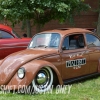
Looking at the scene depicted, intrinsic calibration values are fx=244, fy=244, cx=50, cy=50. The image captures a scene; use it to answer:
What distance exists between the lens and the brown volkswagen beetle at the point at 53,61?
506 cm

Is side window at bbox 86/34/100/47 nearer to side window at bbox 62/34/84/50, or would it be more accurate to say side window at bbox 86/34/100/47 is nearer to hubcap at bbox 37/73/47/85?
side window at bbox 62/34/84/50

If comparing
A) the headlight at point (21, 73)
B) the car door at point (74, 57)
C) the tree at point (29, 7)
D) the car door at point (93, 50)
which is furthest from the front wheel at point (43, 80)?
the tree at point (29, 7)

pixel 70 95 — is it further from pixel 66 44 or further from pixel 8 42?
pixel 8 42

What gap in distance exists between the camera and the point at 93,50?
6.58 metres

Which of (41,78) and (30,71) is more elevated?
(30,71)

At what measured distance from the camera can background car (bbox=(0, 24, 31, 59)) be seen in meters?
7.22

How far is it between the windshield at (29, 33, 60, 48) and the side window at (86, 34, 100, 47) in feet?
3.27

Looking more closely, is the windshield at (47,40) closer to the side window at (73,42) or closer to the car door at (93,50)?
the side window at (73,42)

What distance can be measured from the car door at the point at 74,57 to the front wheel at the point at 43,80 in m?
0.46

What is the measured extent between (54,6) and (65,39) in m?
4.40

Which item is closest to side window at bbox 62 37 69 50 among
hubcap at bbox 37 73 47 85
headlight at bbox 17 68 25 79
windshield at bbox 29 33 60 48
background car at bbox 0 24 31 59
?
windshield at bbox 29 33 60 48

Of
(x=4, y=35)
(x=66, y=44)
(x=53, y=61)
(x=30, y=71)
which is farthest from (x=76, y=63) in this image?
(x=4, y=35)

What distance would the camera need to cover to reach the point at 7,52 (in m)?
7.29

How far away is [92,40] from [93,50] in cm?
30
